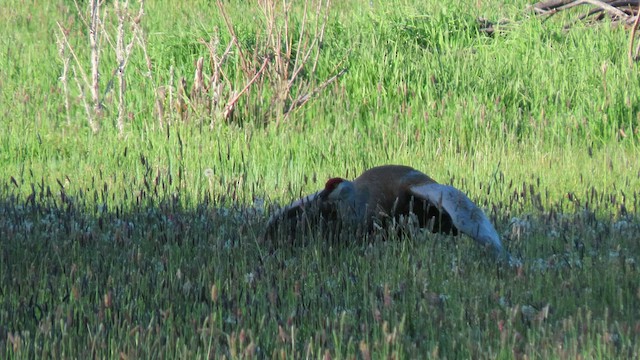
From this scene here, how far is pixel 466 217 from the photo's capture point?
15.2 feet

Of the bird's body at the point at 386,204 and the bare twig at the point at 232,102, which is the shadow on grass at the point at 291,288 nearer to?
the bird's body at the point at 386,204

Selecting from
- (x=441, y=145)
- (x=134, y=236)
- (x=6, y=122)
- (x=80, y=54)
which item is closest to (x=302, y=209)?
(x=134, y=236)

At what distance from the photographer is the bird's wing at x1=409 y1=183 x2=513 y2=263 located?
453cm

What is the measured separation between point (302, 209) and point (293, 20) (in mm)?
6224

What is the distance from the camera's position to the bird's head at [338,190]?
4805 millimetres

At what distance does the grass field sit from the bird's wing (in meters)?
0.09

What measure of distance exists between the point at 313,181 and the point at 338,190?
1841 millimetres

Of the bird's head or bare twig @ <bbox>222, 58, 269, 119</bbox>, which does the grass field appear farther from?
the bird's head

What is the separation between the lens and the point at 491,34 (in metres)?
10.7

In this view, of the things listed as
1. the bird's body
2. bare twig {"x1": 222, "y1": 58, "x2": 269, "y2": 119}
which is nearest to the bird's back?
the bird's body

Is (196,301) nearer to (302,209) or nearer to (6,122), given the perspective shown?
(302,209)

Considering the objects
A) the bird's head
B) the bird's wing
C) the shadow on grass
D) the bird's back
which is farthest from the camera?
the bird's back

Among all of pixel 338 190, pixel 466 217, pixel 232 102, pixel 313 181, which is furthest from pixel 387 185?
pixel 232 102

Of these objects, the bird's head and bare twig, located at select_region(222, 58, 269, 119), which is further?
bare twig, located at select_region(222, 58, 269, 119)
